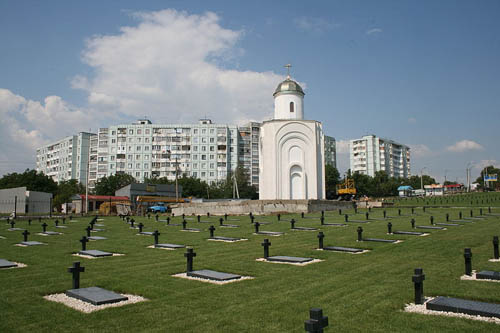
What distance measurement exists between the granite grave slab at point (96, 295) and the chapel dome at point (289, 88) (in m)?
40.3

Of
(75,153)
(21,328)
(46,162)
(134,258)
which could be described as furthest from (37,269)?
(46,162)

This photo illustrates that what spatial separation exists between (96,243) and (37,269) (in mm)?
5521

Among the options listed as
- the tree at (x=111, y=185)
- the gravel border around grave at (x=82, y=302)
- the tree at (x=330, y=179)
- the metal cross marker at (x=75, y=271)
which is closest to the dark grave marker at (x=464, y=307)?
the gravel border around grave at (x=82, y=302)

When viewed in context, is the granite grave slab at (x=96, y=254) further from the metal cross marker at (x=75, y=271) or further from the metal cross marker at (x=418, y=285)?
the metal cross marker at (x=418, y=285)

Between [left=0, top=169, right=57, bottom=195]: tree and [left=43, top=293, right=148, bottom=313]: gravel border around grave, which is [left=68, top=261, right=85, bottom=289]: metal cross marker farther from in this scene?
[left=0, top=169, right=57, bottom=195]: tree

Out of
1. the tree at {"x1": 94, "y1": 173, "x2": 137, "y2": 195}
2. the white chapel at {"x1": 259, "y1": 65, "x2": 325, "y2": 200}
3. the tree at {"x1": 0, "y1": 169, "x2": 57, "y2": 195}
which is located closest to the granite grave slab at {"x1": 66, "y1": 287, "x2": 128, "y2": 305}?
the white chapel at {"x1": 259, "y1": 65, "x2": 325, "y2": 200}

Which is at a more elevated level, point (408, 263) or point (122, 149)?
point (122, 149)

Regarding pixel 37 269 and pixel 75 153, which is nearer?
Answer: pixel 37 269

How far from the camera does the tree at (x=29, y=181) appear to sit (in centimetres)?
6696

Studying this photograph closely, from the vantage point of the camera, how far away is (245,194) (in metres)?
81.2

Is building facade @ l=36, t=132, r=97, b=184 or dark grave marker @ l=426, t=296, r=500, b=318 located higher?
building facade @ l=36, t=132, r=97, b=184

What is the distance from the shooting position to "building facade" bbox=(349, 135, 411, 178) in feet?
432

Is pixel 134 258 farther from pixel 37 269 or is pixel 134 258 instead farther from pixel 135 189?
pixel 135 189

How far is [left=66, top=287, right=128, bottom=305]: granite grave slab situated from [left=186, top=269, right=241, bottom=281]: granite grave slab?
6.78 ft
